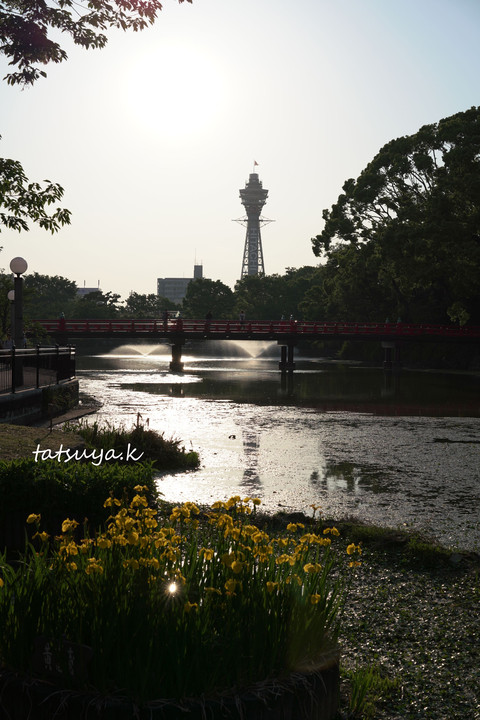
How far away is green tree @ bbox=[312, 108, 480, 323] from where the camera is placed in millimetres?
49469

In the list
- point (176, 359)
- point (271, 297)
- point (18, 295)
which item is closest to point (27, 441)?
point (18, 295)

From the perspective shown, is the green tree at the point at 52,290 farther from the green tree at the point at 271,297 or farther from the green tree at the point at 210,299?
the green tree at the point at 271,297

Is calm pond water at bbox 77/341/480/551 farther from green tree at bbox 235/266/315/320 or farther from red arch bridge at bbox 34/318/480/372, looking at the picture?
green tree at bbox 235/266/315/320

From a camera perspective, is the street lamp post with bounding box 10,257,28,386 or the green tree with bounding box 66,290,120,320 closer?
the street lamp post with bounding box 10,257,28,386

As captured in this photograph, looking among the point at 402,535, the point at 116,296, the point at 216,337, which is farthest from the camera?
the point at 116,296

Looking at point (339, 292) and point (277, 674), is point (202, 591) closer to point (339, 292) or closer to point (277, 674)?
point (277, 674)

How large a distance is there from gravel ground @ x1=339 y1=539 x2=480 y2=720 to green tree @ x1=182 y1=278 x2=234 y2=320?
12062 centimetres

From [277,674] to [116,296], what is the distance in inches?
5277

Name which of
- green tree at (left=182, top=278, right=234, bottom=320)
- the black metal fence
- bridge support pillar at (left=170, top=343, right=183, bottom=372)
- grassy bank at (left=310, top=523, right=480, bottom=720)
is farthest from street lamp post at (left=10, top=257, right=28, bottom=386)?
green tree at (left=182, top=278, right=234, bottom=320)

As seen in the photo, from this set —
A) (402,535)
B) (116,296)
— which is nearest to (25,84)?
(402,535)

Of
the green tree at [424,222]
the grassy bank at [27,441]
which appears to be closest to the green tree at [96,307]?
the green tree at [424,222]

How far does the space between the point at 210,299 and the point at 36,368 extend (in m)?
111

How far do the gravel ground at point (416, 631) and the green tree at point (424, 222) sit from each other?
4429cm

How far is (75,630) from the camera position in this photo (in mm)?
3289
